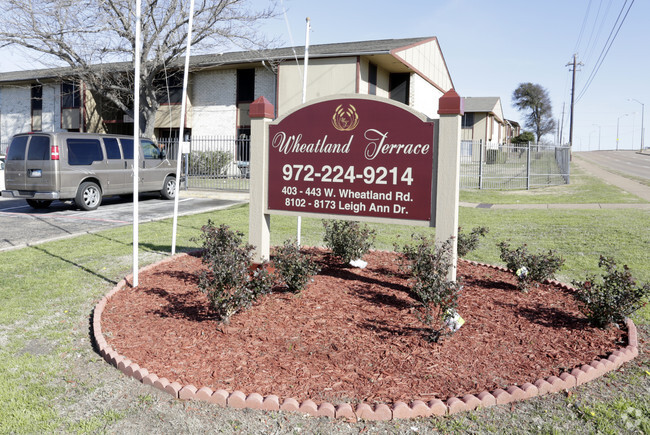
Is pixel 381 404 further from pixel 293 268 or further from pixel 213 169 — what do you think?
pixel 213 169

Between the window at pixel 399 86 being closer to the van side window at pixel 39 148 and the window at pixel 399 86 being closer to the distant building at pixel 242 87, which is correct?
the distant building at pixel 242 87

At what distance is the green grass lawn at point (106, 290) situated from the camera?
3.51m

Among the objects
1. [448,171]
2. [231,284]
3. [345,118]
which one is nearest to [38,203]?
[345,118]

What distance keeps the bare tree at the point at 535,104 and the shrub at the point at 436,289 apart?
266ft

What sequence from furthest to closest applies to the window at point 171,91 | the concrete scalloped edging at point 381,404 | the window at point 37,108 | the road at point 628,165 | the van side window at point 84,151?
the window at point 37,108
the road at point 628,165
the window at point 171,91
the van side window at point 84,151
the concrete scalloped edging at point 381,404

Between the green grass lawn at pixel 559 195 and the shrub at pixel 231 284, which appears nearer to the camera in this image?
the shrub at pixel 231 284

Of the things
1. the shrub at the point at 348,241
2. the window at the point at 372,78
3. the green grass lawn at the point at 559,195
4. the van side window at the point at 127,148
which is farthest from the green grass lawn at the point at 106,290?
the window at the point at 372,78

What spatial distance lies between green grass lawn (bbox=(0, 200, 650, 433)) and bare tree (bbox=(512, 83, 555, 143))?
7095 centimetres

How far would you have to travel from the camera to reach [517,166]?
24844mm

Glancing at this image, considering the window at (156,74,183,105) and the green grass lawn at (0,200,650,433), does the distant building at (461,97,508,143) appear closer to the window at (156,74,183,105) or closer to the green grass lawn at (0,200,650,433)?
the window at (156,74,183,105)

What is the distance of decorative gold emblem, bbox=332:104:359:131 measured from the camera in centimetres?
609

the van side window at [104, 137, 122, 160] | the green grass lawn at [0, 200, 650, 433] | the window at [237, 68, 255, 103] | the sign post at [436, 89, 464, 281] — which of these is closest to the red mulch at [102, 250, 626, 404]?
the green grass lawn at [0, 200, 650, 433]

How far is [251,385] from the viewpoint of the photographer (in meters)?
3.89

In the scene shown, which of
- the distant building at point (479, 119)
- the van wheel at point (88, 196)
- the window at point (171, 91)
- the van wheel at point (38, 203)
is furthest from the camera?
the distant building at point (479, 119)
